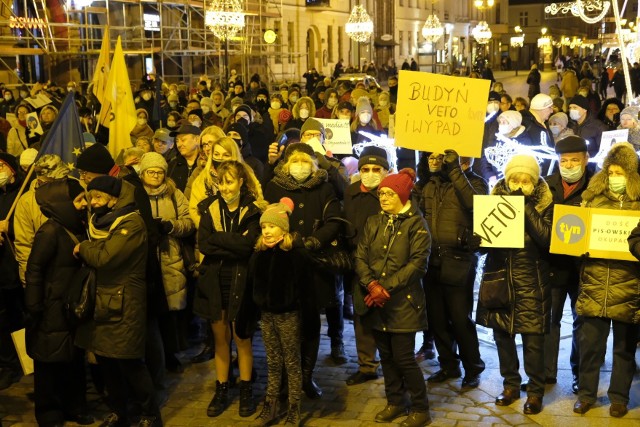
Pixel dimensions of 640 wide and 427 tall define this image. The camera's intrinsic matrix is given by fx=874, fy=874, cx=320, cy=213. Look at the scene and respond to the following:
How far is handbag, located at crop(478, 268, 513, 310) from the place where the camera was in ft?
21.4

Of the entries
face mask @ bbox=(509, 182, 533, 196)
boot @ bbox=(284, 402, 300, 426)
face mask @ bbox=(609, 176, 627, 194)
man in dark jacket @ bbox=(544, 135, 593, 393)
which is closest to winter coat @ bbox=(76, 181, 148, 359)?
boot @ bbox=(284, 402, 300, 426)

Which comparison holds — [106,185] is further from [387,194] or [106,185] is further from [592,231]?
[592,231]

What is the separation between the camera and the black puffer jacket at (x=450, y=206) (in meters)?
6.76

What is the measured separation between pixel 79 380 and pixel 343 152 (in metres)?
4.83

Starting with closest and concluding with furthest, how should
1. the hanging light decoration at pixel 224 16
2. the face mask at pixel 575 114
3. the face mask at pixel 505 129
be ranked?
the face mask at pixel 505 129 → the face mask at pixel 575 114 → the hanging light decoration at pixel 224 16

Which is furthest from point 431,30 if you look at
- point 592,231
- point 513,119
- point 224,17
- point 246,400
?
point 246,400

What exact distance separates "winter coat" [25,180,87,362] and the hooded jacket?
3719mm

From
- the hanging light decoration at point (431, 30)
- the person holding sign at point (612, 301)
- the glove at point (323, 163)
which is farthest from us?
the hanging light decoration at point (431, 30)

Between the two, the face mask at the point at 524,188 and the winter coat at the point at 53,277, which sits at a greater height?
the face mask at the point at 524,188

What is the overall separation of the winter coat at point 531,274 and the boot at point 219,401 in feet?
7.34

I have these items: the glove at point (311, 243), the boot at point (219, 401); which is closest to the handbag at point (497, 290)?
the glove at point (311, 243)

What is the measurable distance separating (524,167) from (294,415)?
8.10ft

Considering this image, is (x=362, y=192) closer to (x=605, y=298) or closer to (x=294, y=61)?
(x=605, y=298)

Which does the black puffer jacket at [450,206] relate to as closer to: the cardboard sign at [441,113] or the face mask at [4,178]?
the cardboard sign at [441,113]
